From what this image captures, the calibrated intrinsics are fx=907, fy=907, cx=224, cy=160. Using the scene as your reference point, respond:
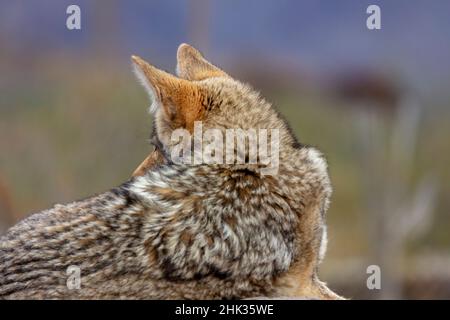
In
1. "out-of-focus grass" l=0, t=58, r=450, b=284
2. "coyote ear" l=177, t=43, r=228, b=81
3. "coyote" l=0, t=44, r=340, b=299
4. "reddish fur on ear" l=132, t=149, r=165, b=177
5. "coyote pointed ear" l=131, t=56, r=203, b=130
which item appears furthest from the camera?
"out-of-focus grass" l=0, t=58, r=450, b=284

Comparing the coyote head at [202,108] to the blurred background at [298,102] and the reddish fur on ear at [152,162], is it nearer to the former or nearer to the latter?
the reddish fur on ear at [152,162]

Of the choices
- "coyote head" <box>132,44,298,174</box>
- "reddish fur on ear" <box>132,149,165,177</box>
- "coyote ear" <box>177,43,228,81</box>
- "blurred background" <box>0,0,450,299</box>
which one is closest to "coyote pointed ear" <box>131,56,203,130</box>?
"coyote head" <box>132,44,298,174</box>

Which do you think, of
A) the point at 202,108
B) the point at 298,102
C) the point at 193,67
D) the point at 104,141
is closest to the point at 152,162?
the point at 202,108

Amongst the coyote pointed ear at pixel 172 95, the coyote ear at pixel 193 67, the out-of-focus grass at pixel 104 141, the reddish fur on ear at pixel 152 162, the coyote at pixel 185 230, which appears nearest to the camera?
the coyote at pixel 185 230

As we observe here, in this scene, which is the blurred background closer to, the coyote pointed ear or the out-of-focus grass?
the out-of-focus grass

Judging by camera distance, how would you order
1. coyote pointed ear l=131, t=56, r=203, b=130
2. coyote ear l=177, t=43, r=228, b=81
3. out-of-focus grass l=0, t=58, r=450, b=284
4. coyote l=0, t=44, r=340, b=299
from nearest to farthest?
coyote l=0, t=44, r=340, b=299 < coyote pointed ear l=131, t=56, r=203, b=130 < coyote ear l=177, t=43, r=228, b=81 < out-of-focus grass l=0, t=58, r=450, b=284

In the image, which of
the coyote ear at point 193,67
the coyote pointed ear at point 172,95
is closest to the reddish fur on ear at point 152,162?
the coyote pointed ear at point 172,95

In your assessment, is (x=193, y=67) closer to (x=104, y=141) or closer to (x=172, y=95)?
(x=172, y=95)
